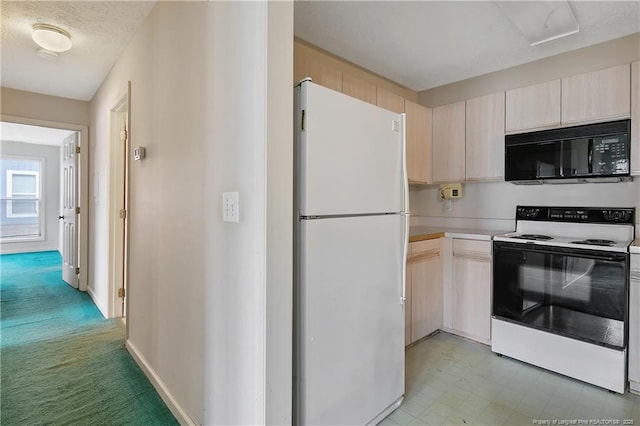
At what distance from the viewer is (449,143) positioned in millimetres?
3232

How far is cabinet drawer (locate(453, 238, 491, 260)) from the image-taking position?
2692 millimetres

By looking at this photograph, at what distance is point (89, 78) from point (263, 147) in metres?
3.18

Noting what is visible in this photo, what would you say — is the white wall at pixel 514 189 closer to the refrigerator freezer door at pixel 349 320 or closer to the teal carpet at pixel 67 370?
the refrigerator freezer door at pixel 349 320

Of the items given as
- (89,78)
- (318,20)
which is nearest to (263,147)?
(318,20)

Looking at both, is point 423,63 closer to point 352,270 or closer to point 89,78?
point 352,270

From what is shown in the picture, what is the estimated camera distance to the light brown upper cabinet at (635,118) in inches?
87.4

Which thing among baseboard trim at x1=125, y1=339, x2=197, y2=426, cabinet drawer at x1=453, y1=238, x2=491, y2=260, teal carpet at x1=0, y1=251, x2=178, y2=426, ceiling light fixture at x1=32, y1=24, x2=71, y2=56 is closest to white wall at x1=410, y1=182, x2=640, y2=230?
cabinet drawer at x1=453, y1=238, x2=491, y2=260

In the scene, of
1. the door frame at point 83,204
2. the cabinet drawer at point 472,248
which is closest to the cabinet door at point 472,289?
the cabinet drawer at point 472,248

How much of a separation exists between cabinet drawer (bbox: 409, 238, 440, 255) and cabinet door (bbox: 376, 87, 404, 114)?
1.19m

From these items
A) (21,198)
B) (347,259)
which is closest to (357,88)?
(347,259)

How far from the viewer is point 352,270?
5.21 feet

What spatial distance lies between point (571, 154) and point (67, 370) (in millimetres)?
4000

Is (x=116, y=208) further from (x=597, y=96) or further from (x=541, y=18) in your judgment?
(x=597, y=96)

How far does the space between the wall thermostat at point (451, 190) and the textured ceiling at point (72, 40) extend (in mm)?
2928
